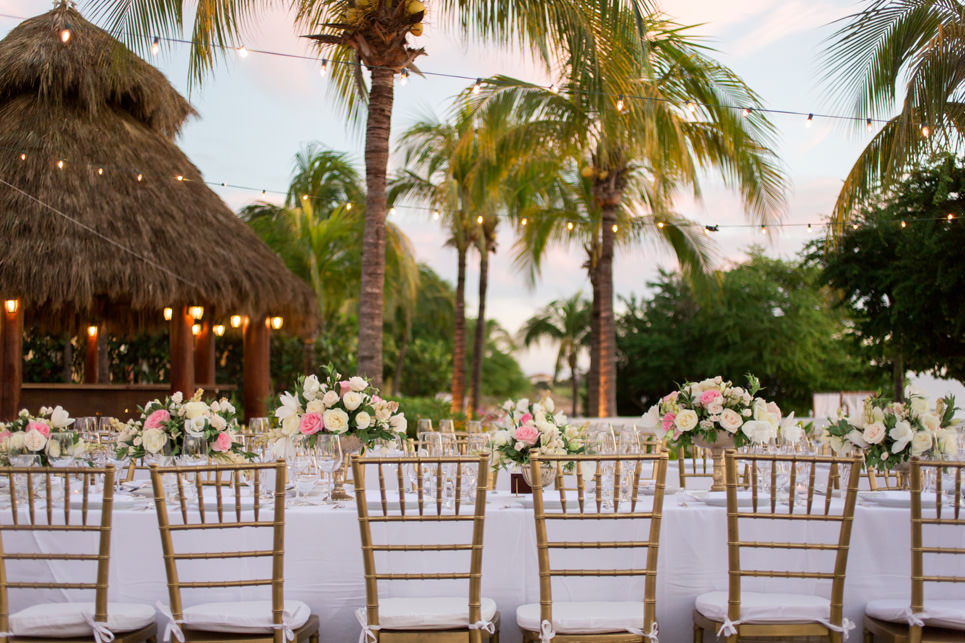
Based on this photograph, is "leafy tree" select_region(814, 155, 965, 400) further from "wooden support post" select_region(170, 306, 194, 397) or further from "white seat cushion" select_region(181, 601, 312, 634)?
"white seat cushion" select_region(181, 601, 312, 634)

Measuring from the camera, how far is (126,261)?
1126cm

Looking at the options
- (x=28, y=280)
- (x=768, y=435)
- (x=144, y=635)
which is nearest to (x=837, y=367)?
(x=28, y=280)

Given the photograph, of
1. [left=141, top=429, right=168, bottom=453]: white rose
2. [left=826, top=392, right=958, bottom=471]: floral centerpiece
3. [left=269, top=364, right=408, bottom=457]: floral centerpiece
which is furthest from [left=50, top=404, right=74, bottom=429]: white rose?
[left=826, top=392, right=958, bottom=471]: floral centerpiece

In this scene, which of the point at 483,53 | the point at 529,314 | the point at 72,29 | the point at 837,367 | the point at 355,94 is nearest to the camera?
the point at 483,53

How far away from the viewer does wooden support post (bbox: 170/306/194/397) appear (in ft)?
39.9

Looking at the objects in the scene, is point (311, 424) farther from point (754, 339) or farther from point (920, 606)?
point (754, 339)

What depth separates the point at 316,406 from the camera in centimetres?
416

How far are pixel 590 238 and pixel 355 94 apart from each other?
7.31m

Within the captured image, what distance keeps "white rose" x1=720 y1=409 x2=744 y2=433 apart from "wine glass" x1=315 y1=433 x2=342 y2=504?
5.91 feet

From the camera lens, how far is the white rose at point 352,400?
4145 mm

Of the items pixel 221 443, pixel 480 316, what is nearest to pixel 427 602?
pixel 221 443

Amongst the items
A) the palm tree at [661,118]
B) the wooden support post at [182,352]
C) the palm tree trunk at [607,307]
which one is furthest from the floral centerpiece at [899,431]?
the wooden support post at [182,352]

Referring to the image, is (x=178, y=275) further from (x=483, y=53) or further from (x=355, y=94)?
(x=483, y=53)

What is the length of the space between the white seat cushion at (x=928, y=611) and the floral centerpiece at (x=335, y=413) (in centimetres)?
209
